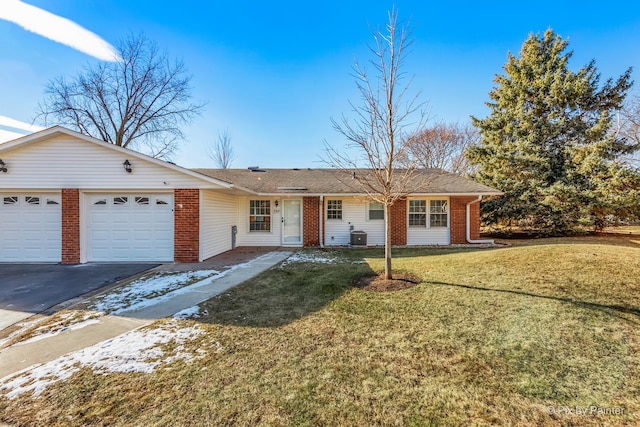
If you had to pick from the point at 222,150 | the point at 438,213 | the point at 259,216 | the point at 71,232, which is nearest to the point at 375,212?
the point at 438,213

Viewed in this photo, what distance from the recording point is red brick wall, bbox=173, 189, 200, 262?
846 centimetres

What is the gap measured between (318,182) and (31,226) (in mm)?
10232

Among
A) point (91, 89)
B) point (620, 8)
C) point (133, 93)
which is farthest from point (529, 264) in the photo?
point (91, 89)

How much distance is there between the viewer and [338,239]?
1202cm

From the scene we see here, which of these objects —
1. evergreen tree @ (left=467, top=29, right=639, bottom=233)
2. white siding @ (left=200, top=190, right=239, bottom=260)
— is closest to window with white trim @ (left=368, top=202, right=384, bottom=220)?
white siding @ (left=200, top=190, right=239, bottom=260)

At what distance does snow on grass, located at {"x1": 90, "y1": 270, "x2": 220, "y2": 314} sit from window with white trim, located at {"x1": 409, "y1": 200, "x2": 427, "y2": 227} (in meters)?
8.35

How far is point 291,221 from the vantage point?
12172 millimetres

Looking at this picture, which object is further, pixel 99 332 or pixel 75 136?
pixel 75 136

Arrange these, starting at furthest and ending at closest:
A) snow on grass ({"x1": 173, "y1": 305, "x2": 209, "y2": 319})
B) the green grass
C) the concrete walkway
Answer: snow on grass ({"x1": 173, "y1": 305, "x2": 209, "y2": 319}) < the concrete walkway < the green grass

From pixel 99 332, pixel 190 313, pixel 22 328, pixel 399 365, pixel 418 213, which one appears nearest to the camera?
pixel 399 365

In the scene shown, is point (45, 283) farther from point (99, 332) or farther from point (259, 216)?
point (259, 216)

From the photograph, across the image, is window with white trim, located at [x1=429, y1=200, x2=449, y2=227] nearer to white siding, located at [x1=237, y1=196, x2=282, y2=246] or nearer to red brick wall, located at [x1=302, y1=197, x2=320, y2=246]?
red brick wall, located at [x1=302, y1=197, x2=320, y2=246]

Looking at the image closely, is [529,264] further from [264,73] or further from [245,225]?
[264,73]

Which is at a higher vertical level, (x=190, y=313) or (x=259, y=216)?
(x=259, y=216)
